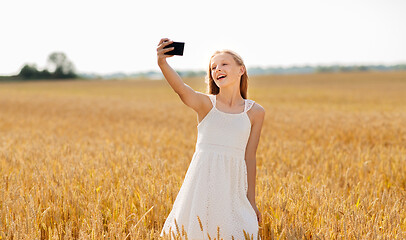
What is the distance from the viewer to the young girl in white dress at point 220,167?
8.51ft

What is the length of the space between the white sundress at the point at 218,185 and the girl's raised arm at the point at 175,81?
123 millimetres

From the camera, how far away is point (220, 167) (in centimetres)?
258

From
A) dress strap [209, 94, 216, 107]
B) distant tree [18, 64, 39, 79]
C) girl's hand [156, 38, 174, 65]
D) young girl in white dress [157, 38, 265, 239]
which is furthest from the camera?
distant tree [18, 64, 39, 79]

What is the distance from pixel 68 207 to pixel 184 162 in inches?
89.2

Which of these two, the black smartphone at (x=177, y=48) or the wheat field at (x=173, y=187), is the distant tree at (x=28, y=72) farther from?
the black smartphone at (x=177, y=48)

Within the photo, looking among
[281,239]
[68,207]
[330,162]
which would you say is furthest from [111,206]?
[330,162]

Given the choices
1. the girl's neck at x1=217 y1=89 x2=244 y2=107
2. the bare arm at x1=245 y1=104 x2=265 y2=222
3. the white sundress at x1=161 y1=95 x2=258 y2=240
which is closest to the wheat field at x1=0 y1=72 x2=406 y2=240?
the white sundress at x1=161 y1=95 x2=258 y2=240

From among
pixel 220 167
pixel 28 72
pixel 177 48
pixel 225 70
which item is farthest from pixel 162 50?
pixel 28 72

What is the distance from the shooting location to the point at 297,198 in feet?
11.1

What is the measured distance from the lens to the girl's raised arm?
2.40 metres

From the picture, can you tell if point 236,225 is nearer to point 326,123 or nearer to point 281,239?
point 281,239

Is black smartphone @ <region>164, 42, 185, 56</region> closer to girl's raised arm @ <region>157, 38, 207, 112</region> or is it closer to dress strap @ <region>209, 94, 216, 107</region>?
girl's raised arm @ <region>157, 38, 207, 112</region>

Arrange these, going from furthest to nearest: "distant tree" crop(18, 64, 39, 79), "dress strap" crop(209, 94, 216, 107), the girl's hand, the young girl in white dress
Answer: "distant tree" crop(18, 64, 39, 79) → "dress strap" crop(209, 94, 216, 107) → the young girl in white dress → the girl's hand

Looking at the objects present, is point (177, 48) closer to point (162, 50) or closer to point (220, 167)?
point (162, 50)
